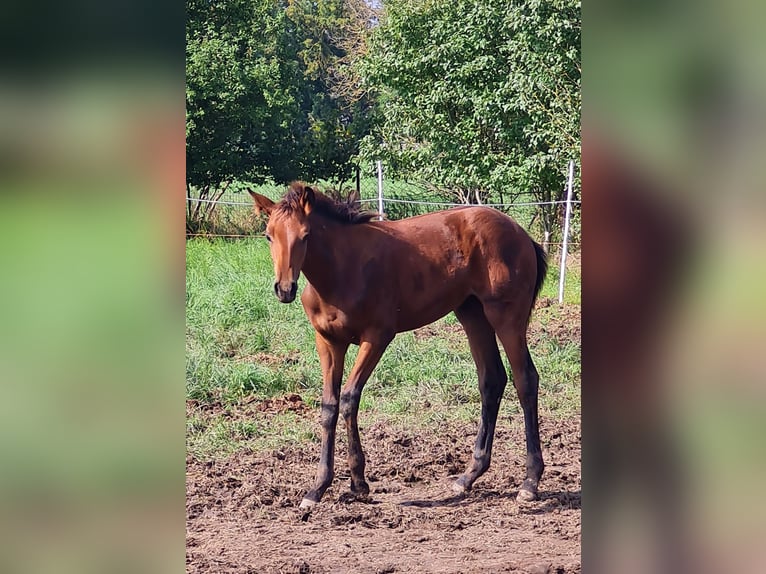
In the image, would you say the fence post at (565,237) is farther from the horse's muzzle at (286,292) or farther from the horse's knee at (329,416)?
the horse's muzzle at (286,292)

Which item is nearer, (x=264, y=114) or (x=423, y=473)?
(x=423, y=473)

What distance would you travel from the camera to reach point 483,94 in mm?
9789

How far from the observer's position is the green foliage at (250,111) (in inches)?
481

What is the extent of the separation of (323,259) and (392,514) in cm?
137

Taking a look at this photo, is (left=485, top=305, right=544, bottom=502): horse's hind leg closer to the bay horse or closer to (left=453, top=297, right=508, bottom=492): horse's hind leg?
the bay horse

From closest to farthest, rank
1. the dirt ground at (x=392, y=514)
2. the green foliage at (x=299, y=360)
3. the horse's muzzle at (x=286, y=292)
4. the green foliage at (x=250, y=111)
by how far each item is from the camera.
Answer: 1. the dirt ground at (x=392, y=514)
2. the horse's muzzle at (x=286, y=292)
3. the green foliage at (x=299, y=360)
4. the green foliage at (x=250, y=111)

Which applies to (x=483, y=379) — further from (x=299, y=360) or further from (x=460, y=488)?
(x=299, y=360)

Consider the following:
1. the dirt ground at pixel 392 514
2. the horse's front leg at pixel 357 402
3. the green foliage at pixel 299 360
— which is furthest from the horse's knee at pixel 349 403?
the green foliage at pixel 299 360

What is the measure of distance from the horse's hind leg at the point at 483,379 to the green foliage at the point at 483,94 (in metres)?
4.71

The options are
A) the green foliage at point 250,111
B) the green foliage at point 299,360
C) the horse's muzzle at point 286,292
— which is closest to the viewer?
the horse's muzzle at point 286,292
